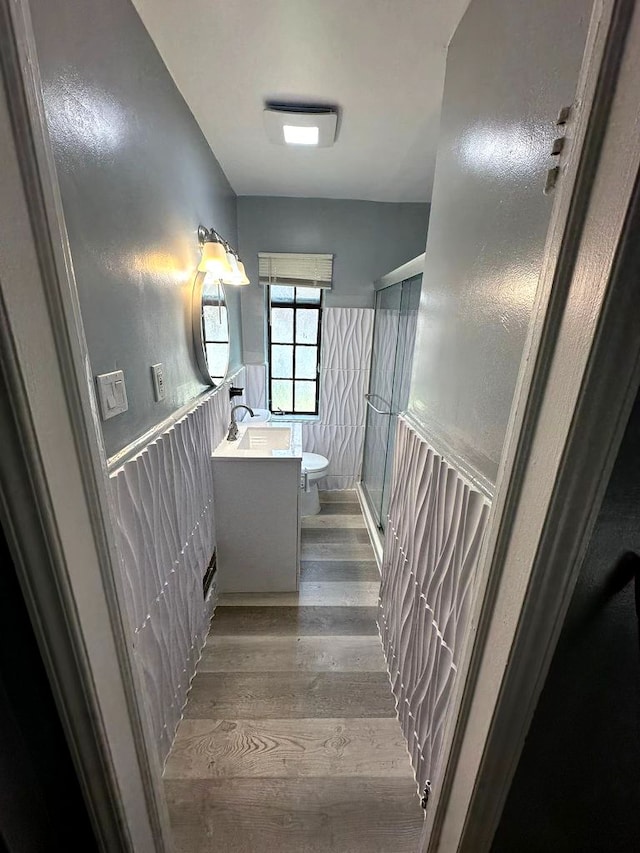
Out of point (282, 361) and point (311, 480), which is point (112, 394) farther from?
point (282, 361)

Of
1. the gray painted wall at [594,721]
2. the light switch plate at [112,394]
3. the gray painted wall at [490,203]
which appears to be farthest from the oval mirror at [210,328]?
the gray painted wall at [594,721]

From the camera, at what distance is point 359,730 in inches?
50.1

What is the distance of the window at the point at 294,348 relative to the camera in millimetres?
2787

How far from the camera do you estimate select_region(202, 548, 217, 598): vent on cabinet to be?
1.62 meters

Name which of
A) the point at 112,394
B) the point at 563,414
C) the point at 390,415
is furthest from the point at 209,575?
the point at 563,414

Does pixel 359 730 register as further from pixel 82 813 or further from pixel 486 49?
pixel 486 49

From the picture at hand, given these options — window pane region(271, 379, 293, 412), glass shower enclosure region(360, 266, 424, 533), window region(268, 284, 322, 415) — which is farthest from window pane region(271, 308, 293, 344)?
glass shower enclosure region(360, 266, 424, 533)

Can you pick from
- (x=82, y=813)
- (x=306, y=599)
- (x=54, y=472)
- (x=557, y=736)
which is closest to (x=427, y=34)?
(x=54, y=472)

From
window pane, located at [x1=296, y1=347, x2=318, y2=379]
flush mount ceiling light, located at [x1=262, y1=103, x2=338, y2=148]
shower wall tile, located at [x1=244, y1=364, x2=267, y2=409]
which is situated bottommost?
shower wall tile, located at [x1=244, y1=364, x2=267, y2=409]

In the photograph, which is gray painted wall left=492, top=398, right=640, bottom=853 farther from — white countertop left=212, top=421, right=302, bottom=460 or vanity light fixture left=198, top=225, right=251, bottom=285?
vanity light fixture left=198, top=225, right=251, bottom=285

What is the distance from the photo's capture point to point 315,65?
3.87 feet

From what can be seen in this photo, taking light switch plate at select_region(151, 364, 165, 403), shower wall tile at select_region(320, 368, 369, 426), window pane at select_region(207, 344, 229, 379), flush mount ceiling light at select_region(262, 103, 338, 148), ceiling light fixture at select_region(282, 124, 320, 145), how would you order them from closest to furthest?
light switch plate at select_region(151, 364, 165, 403), flush mount ceiling light at select_region(262, 103, 338, 148), ceiling light fixture at select_region(282, 124, 320, 145), window pane at select_region(207, 344, 229, 379), shower wall tile at select_region(320, 368, 369, 426)

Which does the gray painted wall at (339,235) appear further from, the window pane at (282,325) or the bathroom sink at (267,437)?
the bathroom sink at (267,437)

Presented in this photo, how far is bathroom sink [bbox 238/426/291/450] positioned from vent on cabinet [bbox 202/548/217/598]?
743mm
